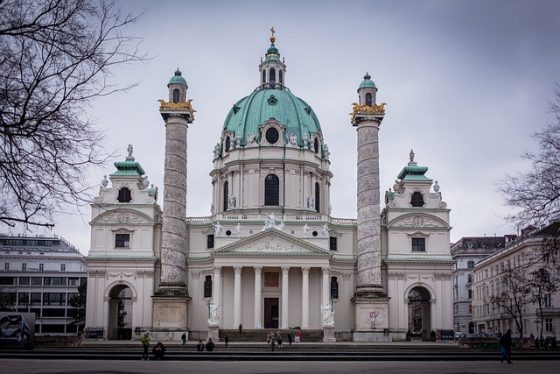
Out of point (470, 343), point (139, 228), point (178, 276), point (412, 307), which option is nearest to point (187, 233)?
point (139, 228)

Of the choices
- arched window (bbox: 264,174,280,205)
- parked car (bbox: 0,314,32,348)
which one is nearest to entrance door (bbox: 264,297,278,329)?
arched window (bbox: 264,174,280,205)

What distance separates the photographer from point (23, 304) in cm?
10081

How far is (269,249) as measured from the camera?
69.9 metres

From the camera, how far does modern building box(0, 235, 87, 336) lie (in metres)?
101

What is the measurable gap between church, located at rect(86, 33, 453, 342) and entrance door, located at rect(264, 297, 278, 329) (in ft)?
0.37

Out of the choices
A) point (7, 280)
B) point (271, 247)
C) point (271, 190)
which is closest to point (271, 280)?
point (271, 247)

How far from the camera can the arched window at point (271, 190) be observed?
259ft

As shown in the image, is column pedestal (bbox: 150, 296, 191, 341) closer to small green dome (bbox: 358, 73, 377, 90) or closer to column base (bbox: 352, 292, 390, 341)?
column base (bbox: 352, 292, 390, 341)

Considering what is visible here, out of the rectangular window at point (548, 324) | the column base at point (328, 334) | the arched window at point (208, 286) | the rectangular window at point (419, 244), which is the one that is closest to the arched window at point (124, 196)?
the arched window at point (208, 286)

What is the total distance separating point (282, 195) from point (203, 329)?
54.0 ft

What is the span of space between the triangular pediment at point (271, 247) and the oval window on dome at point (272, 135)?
14252 mm

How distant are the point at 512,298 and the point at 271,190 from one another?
2849cm

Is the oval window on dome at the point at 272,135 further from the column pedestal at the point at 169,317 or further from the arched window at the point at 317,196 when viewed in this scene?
the column pedestal at the point at 169,317

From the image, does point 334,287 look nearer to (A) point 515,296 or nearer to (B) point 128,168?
(A) point 515,296
